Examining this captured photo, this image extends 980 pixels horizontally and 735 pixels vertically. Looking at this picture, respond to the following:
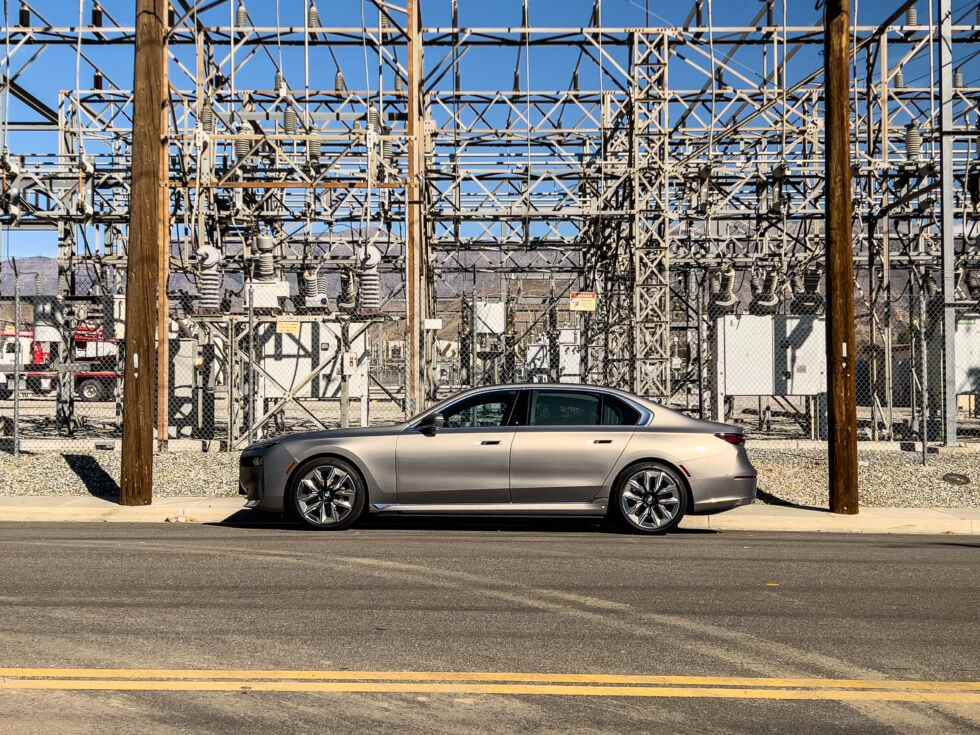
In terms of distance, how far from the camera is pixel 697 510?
1117cm

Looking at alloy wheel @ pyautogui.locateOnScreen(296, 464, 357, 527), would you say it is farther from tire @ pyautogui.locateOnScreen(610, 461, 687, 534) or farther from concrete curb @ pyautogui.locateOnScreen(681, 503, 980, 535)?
concrete curb @ pyautogui.locateOnScreen(681, 503, 980, 535)

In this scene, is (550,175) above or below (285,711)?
above

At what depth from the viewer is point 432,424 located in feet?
37.5

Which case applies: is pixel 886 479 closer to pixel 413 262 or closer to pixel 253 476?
pixel 413 262

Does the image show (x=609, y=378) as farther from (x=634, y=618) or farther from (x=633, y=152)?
(x=634, y=618)

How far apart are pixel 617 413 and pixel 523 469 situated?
1138 millimetres

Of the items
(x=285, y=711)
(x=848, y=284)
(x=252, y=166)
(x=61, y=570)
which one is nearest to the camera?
(x=285, y=711)

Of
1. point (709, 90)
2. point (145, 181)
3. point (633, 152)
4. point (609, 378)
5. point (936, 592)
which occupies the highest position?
point (709, 90)

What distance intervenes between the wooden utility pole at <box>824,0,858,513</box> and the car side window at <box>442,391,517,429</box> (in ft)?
13.6

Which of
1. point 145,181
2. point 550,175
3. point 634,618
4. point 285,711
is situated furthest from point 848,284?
point 550,175

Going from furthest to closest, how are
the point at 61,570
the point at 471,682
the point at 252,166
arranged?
the point at 252,166
the point at 61,570
the point at 471,682

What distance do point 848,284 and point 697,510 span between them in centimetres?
368

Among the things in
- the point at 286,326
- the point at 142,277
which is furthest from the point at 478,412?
the point at 286,326

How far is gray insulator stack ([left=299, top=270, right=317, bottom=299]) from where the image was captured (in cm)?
2743
